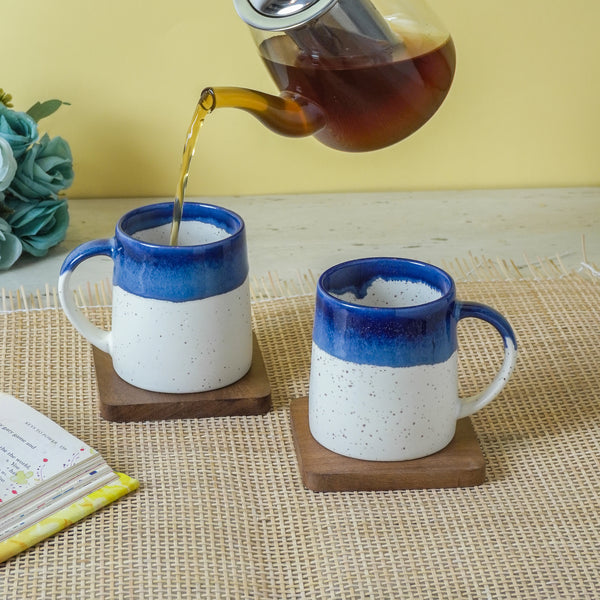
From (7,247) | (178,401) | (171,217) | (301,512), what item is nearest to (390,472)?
(301,512)

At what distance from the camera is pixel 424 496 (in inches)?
26.7

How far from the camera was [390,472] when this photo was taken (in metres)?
0.68

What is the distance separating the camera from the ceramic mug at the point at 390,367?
2.13 feet

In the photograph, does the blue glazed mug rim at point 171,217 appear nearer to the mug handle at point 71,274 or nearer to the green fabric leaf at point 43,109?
the mug handle at point 71,274

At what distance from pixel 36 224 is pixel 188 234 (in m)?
0.36

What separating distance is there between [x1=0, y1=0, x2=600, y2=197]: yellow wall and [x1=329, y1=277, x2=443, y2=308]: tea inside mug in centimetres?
64

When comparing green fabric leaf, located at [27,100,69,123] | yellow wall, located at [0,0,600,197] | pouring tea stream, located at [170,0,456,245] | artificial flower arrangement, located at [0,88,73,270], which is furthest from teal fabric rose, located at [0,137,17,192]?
pouring tea stream, located at [170,0,456,245]

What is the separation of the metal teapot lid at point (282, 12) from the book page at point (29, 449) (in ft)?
1.11

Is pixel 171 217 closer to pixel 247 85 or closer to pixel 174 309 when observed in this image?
pixel 174 309

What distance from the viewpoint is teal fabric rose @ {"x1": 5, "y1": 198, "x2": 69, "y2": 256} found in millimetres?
1110

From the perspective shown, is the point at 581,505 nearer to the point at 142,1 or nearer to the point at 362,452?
the point at 362,452

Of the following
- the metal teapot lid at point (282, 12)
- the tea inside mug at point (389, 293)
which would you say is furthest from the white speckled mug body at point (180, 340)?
the metal teapot lid at point (282, 12)

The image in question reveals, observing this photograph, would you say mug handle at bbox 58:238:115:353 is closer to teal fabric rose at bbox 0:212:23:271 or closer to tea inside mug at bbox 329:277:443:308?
tea inside mug at bbox 329:277:443:308

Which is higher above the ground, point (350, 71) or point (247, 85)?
point (350, 71)
